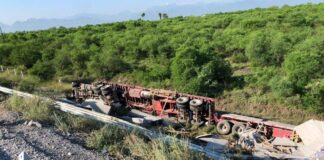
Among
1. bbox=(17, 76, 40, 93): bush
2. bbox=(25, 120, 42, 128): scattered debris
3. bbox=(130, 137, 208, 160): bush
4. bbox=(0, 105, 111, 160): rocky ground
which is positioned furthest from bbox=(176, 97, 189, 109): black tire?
bbox=(17, 76, 40, 93): bush

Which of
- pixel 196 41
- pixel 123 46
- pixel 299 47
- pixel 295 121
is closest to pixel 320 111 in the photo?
pixel 295 121

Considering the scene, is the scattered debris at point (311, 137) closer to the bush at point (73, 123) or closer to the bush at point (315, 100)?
the bush at point (315, 100)

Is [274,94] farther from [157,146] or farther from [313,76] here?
[157,146]

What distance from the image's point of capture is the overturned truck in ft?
58.2

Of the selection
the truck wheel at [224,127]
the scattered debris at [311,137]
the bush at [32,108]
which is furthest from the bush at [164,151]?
the truck wheel at [224,127]

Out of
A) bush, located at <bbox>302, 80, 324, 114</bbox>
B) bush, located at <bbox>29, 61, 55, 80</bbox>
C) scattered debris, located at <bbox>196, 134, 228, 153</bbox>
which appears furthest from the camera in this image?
bush, located at <bbox>29, 61, 55, 80</bbox>

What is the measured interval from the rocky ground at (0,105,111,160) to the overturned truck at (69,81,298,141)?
8.31 metres

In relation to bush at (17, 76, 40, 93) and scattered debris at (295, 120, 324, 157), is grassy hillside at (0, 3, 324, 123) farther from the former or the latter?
scattered debris at (295, 120, 324, 157)

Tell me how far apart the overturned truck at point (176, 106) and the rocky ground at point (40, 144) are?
8312 mm

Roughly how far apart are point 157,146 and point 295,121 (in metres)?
11.9

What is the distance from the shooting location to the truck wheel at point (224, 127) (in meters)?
18.8

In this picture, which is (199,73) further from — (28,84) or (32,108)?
(32,108)

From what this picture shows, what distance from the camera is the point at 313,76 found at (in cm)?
Result: 2345

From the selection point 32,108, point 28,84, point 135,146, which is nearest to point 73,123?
point 32,108
